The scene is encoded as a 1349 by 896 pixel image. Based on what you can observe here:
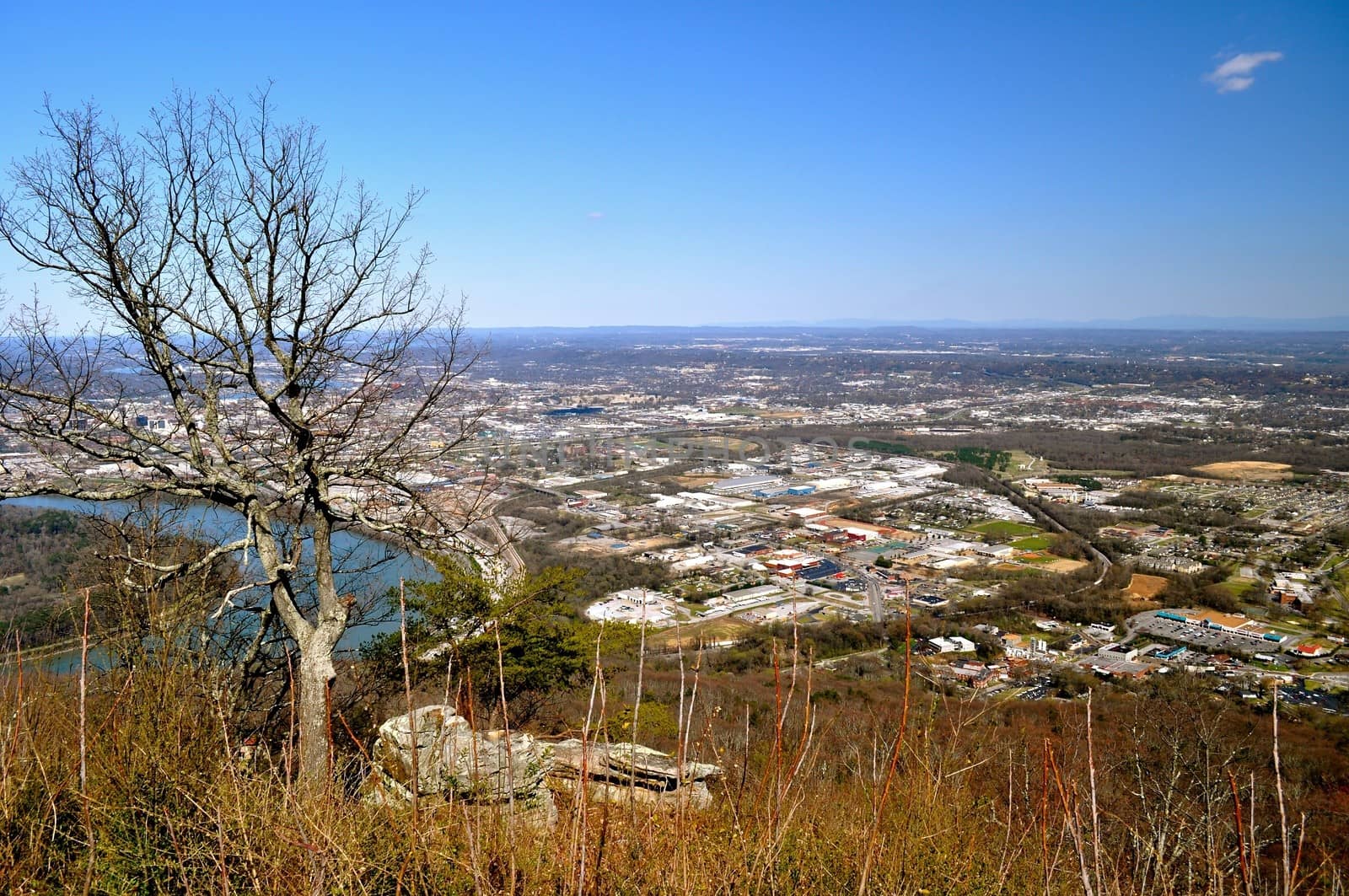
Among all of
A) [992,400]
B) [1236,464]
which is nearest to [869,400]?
[992,400]

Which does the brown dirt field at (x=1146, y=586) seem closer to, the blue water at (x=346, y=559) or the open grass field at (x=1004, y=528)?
the open grass field at (x=1004, y=528)

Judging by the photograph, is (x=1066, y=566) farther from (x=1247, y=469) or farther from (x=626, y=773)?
(x=626, y=773)

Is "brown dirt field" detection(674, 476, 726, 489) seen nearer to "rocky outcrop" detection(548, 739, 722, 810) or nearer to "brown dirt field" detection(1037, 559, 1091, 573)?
"brown dirt field" detection(1037, 559, 1091, 573)

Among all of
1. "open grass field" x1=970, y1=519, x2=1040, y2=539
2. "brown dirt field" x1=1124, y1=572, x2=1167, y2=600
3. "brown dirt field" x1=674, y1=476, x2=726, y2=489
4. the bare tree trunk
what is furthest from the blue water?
"brown dirt field" x1=674, y1=476, x2=726, y2=489

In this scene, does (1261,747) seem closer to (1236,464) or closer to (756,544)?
(756,544)

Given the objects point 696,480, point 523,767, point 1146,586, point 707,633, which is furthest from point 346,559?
point 696,480

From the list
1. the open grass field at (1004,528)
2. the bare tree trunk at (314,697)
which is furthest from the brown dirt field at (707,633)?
the open grass field at (1004,528)
